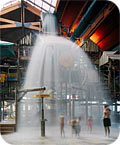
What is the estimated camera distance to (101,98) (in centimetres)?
1448

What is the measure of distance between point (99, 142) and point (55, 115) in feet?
25.5

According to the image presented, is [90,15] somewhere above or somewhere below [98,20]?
above

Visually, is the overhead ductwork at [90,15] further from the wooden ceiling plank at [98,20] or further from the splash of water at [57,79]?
the splash of water at [57,79]

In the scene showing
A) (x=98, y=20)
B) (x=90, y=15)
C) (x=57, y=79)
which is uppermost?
(x=90, y=15)

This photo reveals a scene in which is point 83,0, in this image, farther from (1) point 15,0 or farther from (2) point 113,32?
(1) point 15,0

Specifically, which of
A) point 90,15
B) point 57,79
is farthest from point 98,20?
point 57,79

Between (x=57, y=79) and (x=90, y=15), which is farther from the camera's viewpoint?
(x=57, y=79)

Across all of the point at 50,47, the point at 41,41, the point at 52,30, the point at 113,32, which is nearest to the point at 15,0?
the point at 52,30

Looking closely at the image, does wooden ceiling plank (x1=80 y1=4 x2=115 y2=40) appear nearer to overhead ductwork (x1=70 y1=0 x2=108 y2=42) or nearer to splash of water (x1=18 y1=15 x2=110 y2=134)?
overhead ductwork (x1=70 y1=0 x2=108 y2=42)

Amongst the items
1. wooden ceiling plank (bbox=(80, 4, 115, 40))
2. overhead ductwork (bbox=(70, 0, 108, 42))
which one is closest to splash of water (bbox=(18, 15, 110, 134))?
overhead ductwork (bbox=(70, 0, 108, 42))

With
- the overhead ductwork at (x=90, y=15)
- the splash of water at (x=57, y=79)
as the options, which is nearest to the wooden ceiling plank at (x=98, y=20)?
the overhead ductwork at (x=90, y=15)

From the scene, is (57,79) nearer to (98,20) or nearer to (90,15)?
(90,15)

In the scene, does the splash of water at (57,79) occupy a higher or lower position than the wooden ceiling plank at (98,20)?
lower

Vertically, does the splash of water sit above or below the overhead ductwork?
below
